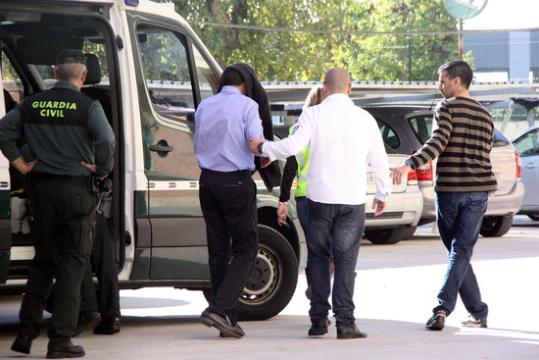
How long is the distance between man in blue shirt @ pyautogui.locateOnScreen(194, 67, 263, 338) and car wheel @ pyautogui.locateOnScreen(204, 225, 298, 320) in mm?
1126

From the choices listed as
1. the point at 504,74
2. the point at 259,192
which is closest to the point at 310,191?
the point at 259,192

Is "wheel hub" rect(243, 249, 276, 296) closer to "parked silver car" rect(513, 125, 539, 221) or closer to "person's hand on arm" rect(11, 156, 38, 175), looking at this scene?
"person's hand on arm" rect(11, 156, 38, 175)

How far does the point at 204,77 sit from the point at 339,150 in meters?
1.48

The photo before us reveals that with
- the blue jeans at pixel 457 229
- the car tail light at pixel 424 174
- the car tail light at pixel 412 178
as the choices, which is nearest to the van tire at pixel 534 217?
the car tail light at pixel 424 174

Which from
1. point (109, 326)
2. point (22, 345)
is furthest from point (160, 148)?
point (22, 345)

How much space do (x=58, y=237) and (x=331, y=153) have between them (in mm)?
1939

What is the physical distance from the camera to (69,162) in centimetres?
920

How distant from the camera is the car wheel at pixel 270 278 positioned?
36.9 ft

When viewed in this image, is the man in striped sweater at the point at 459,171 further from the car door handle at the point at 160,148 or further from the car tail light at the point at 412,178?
the car tail light at the point at 412,178

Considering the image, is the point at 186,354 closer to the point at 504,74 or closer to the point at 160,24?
the point at 160,24

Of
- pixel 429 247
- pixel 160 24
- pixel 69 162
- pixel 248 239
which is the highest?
pixel 160 24

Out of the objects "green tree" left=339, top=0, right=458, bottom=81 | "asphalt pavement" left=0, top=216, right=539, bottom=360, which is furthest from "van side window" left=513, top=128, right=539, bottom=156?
"green tree" left=339, top=0, right=458, bottom=81

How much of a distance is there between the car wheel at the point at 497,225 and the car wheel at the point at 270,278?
379 inches

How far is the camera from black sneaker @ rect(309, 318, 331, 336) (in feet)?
33.5
